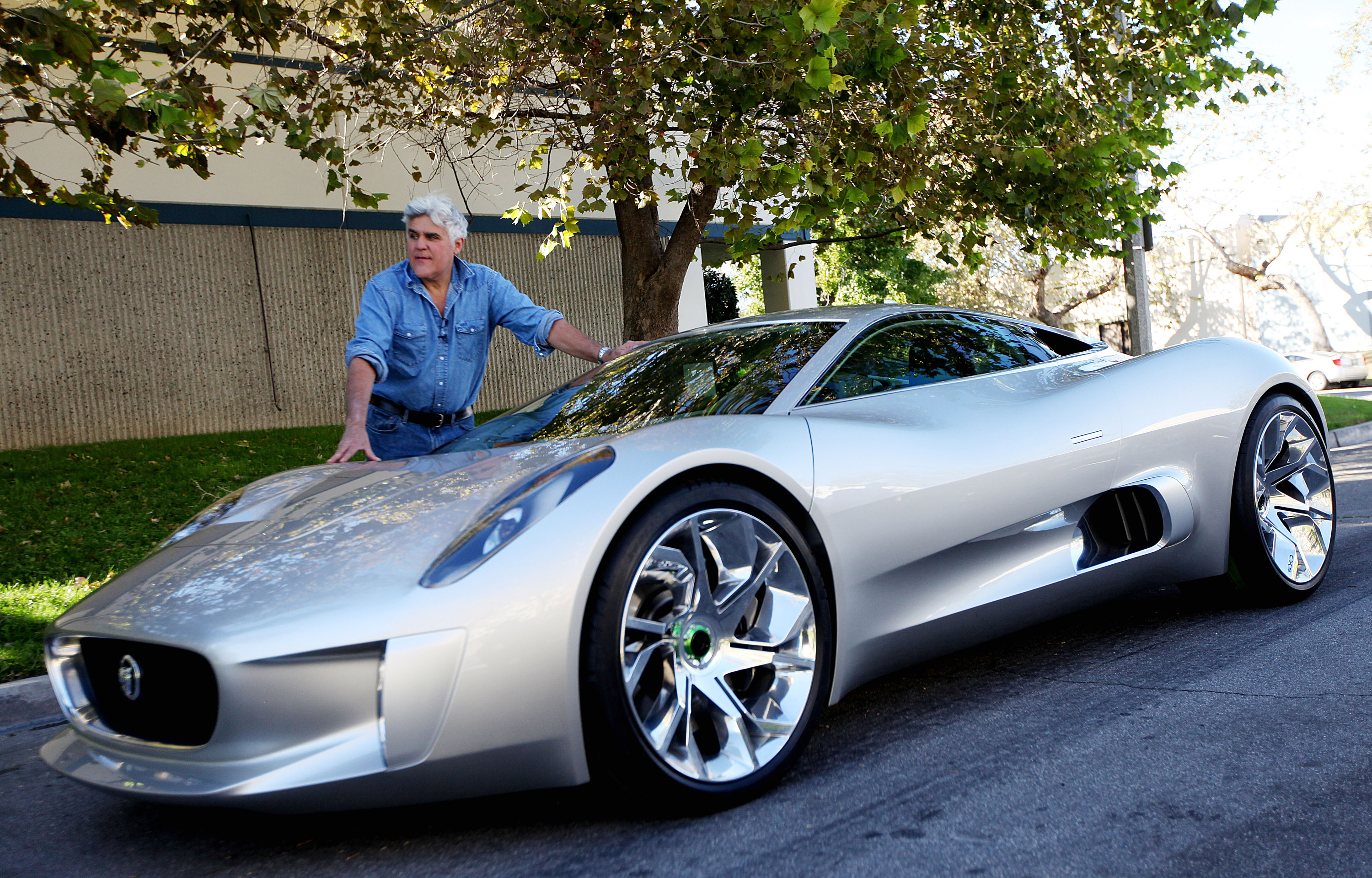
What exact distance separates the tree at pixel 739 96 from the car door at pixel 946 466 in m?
2.22

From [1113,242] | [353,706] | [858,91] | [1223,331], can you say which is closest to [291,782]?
[353,706]

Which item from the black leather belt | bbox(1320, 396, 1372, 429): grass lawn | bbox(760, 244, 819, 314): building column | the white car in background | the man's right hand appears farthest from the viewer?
the white car in background

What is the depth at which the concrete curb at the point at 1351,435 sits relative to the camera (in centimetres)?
1231

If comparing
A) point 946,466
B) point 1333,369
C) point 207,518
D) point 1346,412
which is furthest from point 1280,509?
point 1333,369

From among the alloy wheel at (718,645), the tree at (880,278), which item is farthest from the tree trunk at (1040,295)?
the alloy wheel at (718,645)

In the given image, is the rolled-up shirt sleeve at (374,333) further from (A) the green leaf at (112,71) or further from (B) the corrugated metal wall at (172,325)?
Answer: (B) the corrugated metal wall at (172,325)

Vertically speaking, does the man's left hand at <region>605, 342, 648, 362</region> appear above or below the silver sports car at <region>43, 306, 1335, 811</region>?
above

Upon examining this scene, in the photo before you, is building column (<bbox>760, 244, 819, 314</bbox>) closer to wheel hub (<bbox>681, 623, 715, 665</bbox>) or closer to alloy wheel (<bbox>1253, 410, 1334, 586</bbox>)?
alloy wheel (<bbox>1253, 410, 1334, 586</bbox>)

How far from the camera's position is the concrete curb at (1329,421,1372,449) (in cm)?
1231

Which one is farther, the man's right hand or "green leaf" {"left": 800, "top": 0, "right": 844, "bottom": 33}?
"green leaf" {"left": 800, "top": 0, "right": 844, "bottom": 33}

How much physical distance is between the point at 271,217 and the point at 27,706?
10276 millimetres

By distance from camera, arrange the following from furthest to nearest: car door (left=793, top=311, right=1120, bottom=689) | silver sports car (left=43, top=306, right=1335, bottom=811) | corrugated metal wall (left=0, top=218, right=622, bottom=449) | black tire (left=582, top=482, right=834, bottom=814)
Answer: corrugated metal wall (left=0, top=218, right=622, bottom=449), car door (left=793, top=311, right=1120, bottom=689), black tire (left=582, top=482, right=834, bottom=814), silver sports car (left=43, top=306, right=1335, bottom=811)

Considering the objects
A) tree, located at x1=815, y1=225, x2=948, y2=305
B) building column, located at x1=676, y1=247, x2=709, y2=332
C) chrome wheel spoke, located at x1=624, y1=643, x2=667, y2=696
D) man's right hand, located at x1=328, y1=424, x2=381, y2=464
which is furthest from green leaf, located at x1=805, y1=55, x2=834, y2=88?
tree, located at x1=815, y1=225, x2=948, y2=305

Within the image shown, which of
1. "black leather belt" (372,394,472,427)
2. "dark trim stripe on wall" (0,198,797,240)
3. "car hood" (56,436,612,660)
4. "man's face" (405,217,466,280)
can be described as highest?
"dark trim stripe on wall" (0,198,797,240)
